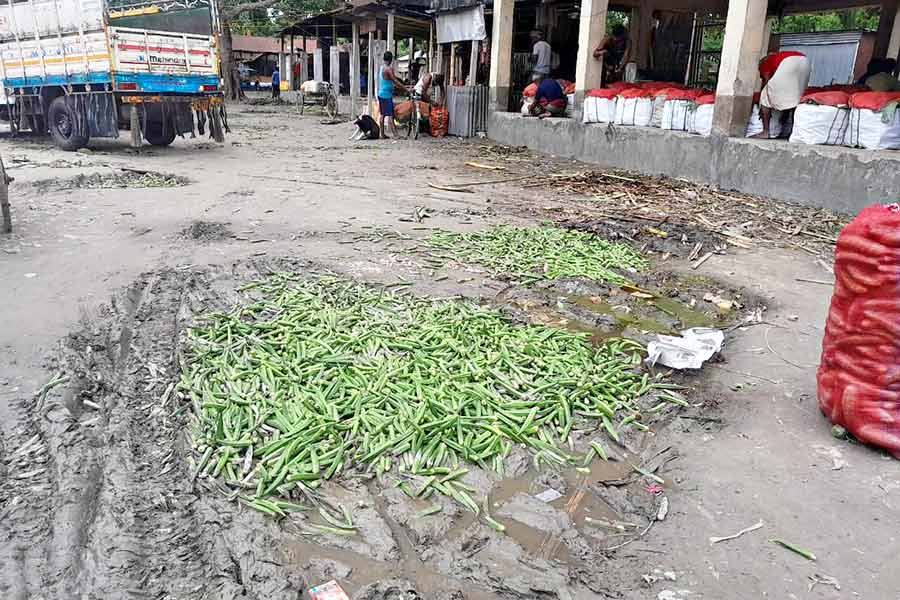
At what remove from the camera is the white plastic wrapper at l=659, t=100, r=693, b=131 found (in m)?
10.2

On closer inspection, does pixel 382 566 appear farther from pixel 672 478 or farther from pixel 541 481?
pixel 672 478

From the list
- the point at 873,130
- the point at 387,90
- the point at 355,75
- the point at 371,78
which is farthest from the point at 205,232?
the point at 355,75

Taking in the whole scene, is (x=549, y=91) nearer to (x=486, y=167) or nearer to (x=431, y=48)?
(x=486, y=167)

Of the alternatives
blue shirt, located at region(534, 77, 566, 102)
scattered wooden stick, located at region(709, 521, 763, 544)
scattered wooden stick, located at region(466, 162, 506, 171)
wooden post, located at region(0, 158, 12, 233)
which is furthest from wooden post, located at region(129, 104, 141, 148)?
scattered wooden stick, located at region(709, 521, 763, 544)

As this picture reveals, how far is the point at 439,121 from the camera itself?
1723 cm

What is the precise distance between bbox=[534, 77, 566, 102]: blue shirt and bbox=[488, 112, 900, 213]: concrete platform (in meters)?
0.92

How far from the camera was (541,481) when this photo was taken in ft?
9.75

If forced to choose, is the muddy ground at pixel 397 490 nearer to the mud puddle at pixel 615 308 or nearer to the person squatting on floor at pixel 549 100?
the mud puddle at pixel 615 308

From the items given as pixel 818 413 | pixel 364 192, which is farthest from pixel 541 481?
pixel 364 192

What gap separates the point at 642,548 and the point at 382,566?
1032mm

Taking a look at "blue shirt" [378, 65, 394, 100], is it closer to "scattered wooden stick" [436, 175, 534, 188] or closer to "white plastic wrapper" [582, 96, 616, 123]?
"white plastic wrapper" [582, 96, 616, 123]

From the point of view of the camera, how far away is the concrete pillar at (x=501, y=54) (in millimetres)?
15070

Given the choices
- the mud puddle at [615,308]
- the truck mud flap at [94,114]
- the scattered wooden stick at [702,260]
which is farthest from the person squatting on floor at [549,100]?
the mud puddle at [615,308]

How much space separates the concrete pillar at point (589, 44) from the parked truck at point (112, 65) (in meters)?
7.59
